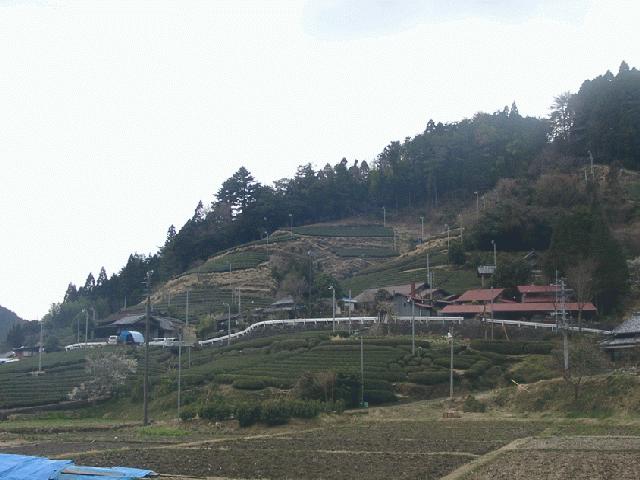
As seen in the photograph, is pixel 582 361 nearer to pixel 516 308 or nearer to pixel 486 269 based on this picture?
pixel 516 308

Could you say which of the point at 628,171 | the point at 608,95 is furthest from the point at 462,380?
the point at 608,95

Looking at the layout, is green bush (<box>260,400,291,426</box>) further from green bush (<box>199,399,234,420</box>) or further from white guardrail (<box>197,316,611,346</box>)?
white guardrail (<box>197,316,611,346</box>)

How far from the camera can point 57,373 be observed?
2510 inches

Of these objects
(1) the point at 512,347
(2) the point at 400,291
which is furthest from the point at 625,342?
(2) the point at 400,291

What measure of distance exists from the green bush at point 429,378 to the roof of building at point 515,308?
40.6 feet

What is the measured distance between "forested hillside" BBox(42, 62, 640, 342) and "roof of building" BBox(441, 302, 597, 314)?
13.8ft

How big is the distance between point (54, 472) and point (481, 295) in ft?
157

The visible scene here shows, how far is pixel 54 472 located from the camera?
20.7 meters

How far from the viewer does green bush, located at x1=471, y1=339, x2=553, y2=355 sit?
50.6 m

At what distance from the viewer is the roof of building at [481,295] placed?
63.0m

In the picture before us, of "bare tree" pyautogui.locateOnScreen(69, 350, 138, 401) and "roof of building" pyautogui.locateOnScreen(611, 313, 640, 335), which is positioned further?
"bare tree" pyautogui.locateOnScreen(69, 350, 138, 401)

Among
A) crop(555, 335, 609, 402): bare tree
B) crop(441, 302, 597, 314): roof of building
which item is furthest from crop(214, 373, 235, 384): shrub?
crop(555, 335, 609, 402): bare tree

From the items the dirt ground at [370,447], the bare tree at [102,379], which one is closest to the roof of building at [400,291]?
the bare tree at [102,379]

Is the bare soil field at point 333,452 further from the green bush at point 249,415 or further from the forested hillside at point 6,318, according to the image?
the forested hillside at point 6,318
